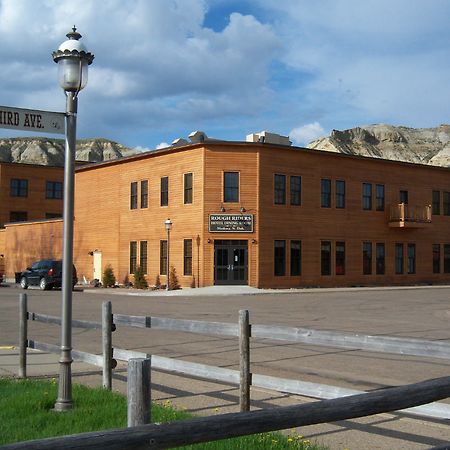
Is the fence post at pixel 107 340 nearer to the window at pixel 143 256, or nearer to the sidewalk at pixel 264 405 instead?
the sidewalk at pixel 264 405

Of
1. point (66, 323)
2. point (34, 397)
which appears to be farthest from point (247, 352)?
point (34, 397)

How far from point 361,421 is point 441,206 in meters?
43.7

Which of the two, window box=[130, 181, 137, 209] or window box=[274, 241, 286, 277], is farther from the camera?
window box=[130, 181, 137, 209]

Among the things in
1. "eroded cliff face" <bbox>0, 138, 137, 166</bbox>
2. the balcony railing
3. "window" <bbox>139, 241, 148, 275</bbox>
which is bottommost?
"window" <bbox>139, 241, 148, 275</bbox>

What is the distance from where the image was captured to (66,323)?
278 inches

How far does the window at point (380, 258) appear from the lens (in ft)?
143

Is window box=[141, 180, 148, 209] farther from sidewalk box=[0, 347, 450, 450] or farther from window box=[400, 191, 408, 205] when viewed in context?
sidewalk box=[0, 347, 450, 450]

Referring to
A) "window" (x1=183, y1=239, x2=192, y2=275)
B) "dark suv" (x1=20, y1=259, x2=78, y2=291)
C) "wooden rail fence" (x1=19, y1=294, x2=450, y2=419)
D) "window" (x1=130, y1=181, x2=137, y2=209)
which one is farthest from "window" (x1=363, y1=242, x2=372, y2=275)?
"wooden rail fence" (x1=19, y1=294, x2=450, y2=419)

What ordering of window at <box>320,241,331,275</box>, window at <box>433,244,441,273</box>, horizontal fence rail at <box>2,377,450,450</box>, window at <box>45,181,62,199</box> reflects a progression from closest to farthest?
horizontal fence rail at <box>2,377,450,450</box>, window at <box>320,241,331,275</box>, window at <box>433,244,441,273</box>, window at <box>45,181,62,199</box>

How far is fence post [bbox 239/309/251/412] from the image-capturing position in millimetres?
6711

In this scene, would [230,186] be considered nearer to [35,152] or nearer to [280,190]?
[280,190]

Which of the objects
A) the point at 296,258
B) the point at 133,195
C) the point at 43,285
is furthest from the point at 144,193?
the point at 296,258

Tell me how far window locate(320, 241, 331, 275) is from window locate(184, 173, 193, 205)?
867cm

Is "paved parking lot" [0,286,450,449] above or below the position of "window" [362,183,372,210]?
below
